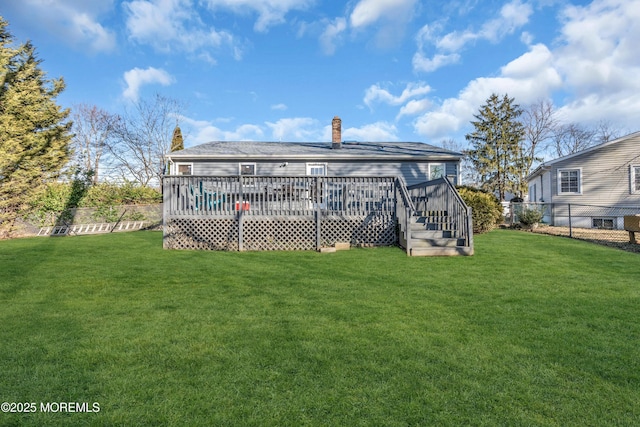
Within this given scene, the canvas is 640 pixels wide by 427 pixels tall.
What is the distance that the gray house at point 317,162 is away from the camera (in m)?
15.8

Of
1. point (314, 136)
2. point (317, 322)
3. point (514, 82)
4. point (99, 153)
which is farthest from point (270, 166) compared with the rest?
point (514, 82)

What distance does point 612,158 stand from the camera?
52.3ft

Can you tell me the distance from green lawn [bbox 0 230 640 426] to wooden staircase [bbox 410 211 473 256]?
1757 millimetres

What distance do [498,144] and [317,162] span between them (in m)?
18.2

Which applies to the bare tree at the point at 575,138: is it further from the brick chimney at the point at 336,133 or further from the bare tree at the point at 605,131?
the brick chimney at the point at 336,133

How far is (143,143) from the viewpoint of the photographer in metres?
28.8

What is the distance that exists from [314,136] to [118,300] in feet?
63.5

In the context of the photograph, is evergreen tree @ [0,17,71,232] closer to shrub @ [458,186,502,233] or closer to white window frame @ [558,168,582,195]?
shrub @ [458,186,502,233]

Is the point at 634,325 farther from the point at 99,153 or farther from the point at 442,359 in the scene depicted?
the point at 99,153

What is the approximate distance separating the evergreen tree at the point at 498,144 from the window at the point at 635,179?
10953 millimetres

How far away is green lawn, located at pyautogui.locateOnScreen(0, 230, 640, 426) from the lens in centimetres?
200

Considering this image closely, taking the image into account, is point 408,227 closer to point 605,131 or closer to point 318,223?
point 318,223

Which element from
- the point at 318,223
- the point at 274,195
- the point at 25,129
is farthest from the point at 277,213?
the point at 25,129

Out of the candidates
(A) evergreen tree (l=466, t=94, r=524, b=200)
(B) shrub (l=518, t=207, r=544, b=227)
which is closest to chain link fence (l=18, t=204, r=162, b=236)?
(B) shrub (l=518, t=207, r=544, b=227)
